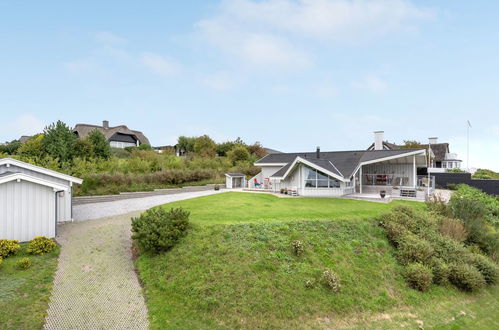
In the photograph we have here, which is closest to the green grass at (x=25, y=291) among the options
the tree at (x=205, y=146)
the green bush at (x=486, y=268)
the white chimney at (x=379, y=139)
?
the green bush at (x=486, y=268)

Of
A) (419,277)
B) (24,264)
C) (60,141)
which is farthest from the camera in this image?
(60,141)

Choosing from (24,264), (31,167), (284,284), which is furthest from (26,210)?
(284,284)

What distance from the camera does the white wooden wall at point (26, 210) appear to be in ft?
34.8

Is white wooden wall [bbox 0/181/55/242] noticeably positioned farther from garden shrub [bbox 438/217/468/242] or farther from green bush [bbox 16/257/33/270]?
garden shrub [bbox 438/217/468/242]

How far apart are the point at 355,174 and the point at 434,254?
1354 centimetres

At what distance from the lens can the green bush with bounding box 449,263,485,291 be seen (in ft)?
32.9

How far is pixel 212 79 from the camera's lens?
23812 mm

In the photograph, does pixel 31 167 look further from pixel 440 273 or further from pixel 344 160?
pixel 344 160

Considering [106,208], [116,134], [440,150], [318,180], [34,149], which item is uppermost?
[116,134]

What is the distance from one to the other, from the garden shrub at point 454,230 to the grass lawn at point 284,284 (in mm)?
2869

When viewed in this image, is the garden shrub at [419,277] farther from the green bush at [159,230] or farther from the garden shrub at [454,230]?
the green bush at [159,230]

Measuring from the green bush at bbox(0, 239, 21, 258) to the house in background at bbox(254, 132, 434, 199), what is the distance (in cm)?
1706

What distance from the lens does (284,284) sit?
840 cm

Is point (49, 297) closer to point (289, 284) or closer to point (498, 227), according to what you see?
point (289, 284)
